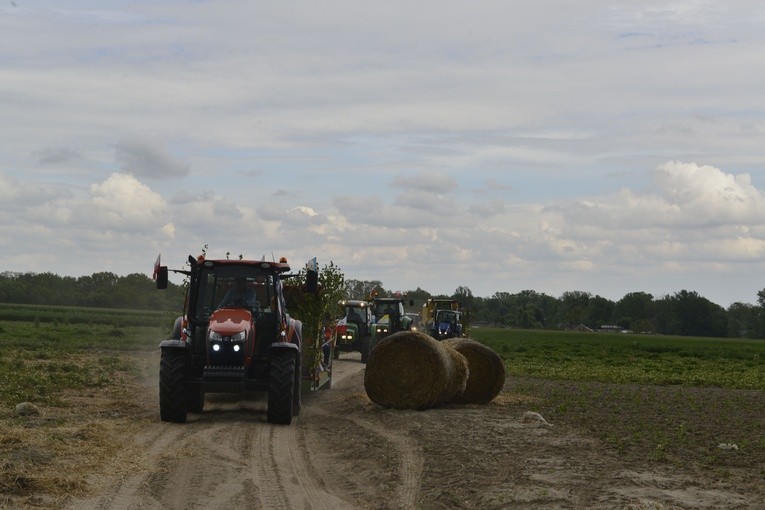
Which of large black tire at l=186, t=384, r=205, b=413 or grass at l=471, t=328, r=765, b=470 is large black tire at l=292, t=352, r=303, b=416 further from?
grass at l=471, t=328, r=765, b=470

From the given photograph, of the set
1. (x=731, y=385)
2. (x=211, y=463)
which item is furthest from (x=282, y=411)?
(x=731, y=385)

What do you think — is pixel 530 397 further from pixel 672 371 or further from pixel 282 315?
pixel 672 371

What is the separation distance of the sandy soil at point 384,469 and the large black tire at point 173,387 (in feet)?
0.90

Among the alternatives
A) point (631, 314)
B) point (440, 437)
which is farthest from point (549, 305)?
point (440, 437)

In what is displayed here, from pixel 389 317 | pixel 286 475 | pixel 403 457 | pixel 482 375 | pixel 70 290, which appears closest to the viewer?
pixel 286 475

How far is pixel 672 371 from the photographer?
→ 1459 inches

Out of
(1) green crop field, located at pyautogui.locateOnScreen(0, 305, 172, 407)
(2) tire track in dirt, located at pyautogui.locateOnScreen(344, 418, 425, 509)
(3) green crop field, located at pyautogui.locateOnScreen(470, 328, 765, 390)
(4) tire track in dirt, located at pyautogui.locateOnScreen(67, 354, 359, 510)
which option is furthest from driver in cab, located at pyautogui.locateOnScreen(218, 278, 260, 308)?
(3) green crop field, located at pyautogui.locateOnScreen(470, 328, 765, 390)

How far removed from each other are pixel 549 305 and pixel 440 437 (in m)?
167

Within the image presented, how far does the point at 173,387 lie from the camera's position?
15.5m

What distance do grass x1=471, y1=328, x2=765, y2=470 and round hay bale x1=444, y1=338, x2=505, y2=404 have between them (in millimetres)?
862

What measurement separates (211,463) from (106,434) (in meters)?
2.73

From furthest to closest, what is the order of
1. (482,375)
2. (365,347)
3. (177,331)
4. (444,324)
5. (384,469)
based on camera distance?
(444,324), (365,347), (482,375), (177,331), (384,469)

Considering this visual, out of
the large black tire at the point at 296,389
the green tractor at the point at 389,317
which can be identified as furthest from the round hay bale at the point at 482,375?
the green tractor at the point at 389,317

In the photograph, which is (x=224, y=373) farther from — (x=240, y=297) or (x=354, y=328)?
(x=354, y=328)
